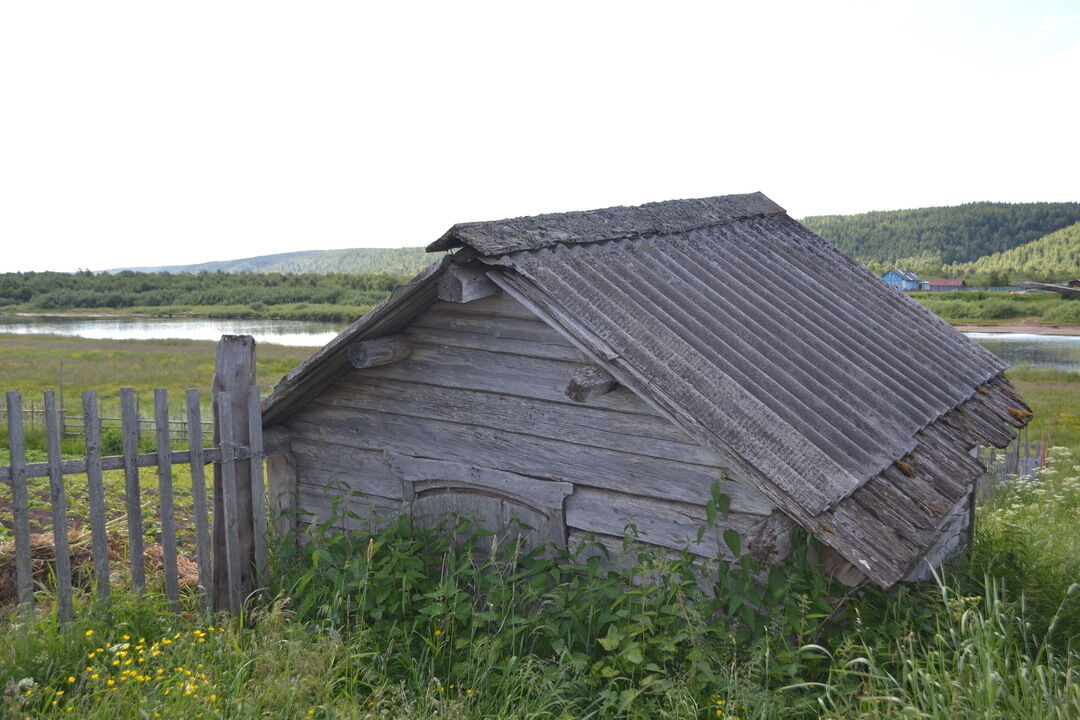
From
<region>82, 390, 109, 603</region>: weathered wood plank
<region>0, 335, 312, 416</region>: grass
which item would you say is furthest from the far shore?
<region>82, 390, 109, 603</region>: weathered wood plank

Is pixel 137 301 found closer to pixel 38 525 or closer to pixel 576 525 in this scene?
pixel 38 525

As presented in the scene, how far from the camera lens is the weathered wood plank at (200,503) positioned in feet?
18.5

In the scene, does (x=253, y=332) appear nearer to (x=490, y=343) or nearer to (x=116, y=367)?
(x=116, y=367)

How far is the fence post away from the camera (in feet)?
19.9

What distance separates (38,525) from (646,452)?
25.9 feet

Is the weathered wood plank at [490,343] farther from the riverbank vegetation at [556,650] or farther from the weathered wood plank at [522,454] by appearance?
the riverbank vegetation at [556,650]

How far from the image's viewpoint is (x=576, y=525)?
224 inches

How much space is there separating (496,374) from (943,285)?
104088 millimetres

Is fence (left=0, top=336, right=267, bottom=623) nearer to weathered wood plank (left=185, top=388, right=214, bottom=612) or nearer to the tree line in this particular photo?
weathered wood plank (left=185, top=388, right=214, bottom=612)

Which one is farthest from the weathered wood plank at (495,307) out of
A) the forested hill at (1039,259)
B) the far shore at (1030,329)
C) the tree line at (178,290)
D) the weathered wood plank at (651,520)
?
the forested hill at (1039,259)

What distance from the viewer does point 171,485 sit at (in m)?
5.60

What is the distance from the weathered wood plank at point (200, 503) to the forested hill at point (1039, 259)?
368 feet

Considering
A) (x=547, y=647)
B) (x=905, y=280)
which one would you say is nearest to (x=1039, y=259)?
(x=905, y=280)

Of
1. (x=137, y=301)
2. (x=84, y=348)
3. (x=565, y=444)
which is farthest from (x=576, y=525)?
(x=137, y=301)
